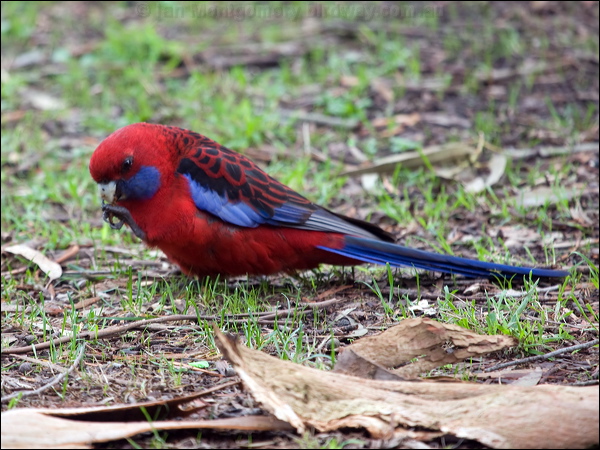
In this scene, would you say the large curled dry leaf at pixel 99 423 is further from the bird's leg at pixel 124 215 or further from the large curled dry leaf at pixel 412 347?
the bird's leg at pixel 124 215

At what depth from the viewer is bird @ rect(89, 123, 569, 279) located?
414 cm

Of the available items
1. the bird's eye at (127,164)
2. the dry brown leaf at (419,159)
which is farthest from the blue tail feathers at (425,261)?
the dry brown leaf at (419,159)

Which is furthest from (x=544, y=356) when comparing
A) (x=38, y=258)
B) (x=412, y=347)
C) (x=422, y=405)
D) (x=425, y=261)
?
(x=38, y=258)

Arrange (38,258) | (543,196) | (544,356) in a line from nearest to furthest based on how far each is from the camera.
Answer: (544,356) < (38,258) < (543,196)

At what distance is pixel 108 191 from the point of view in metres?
4.23

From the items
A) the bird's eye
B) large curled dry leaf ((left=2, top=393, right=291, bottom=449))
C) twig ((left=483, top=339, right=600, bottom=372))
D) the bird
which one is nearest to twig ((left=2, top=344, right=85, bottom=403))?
large curled dry leaf ((left=2, top=393, right=291, bottom=449))

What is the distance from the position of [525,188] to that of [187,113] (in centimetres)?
310

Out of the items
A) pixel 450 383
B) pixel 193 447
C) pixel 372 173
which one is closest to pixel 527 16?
pixel 372 173

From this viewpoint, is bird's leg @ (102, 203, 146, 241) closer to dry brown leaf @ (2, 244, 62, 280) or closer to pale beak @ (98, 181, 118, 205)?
pale beak @ (98, 181, 118, 205)

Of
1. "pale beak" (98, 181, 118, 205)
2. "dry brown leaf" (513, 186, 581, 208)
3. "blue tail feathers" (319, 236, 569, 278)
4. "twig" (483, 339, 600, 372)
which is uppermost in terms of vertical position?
"pale beak" (98, 181, 118, 205)

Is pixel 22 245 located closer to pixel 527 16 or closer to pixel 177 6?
pixel 177 6

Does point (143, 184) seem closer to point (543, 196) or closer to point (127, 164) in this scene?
point (127, 164)

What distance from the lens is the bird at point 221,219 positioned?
4141 millimetres

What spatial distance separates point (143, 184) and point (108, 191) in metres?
0.22
